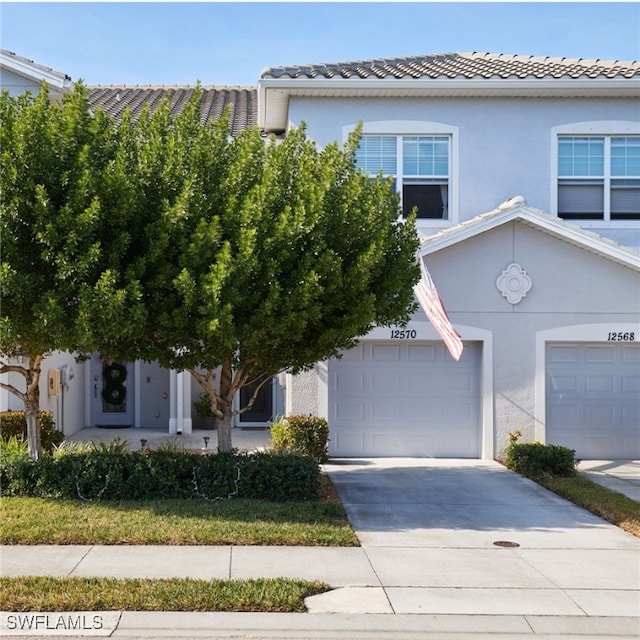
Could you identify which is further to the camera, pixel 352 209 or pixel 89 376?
pixel 89 376

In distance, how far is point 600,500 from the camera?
1189cm

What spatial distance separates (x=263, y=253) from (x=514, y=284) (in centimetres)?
647

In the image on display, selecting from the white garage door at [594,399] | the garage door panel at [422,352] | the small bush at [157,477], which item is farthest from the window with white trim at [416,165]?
the small bush at [157,477]

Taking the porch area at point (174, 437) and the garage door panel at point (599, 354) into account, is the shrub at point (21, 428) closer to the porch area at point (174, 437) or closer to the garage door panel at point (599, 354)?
the porch area at point (174, 437)

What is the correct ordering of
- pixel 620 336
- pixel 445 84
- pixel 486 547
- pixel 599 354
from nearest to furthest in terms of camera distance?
pixel 486 547
pixel 620 336
pixel 599 354
pixel 445 84

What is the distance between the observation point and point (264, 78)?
1598cm

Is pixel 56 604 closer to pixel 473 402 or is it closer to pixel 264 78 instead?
pixel 473 402

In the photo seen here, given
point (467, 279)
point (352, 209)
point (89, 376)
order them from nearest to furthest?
point (352, 209), point (467, 279), point (89, 376)

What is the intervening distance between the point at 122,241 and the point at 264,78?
6779 mm

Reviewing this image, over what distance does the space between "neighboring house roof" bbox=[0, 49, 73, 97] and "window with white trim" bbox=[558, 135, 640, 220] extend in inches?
374

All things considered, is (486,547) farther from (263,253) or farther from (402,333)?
(402,333)

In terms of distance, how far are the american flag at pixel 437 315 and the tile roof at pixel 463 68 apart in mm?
4942

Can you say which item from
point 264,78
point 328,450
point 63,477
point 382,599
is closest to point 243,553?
point 382,599

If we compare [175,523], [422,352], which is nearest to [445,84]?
[422,352]
